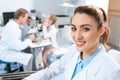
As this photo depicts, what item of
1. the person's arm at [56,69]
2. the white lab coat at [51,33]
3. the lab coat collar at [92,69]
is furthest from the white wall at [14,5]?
the lab coat collar at [92,69]

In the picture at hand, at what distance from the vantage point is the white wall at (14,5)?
138 centimetres

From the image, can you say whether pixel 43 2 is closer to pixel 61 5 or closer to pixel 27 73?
pixel 61 5

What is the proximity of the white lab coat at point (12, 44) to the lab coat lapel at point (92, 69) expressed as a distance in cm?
74

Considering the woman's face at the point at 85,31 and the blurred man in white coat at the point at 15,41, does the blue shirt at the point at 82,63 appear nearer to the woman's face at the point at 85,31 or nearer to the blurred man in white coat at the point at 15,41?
the woman's face at the point at 85,31

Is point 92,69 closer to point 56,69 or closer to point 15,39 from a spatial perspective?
point 56,69

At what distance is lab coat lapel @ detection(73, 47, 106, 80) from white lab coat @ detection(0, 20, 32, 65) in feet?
2.43

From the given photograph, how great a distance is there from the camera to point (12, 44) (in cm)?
147

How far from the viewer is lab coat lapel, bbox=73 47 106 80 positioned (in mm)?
827

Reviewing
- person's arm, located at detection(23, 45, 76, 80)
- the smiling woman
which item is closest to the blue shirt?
the smiling woman

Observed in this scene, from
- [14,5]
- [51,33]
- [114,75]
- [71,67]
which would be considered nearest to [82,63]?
[71,67]

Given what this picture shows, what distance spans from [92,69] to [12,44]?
0.83 m

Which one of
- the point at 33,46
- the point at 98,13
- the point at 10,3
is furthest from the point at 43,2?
the point at 98,13

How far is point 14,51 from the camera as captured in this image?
1495mm

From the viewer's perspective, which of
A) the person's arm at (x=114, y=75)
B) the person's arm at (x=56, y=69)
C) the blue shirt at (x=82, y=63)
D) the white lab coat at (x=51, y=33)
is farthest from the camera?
the white lab coat at (x=51, y=33)
